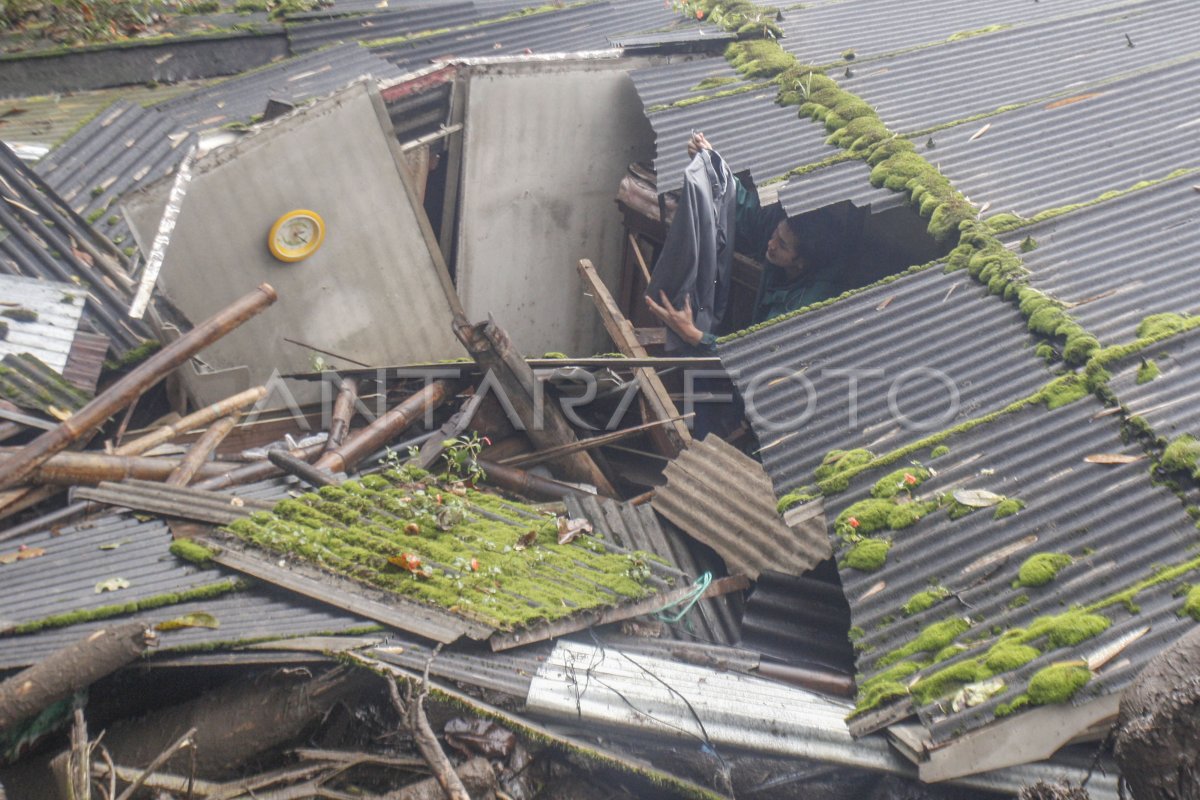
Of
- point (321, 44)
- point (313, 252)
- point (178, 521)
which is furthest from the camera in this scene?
point (321, 44)

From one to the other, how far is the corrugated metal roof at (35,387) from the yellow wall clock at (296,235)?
2.13 m

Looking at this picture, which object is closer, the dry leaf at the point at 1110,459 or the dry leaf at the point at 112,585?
the dry leaf at the point at 1110,459

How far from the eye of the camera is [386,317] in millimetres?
9422

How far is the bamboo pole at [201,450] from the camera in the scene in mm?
6508

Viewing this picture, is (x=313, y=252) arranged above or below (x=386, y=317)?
above

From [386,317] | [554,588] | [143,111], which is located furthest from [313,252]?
[554,588]

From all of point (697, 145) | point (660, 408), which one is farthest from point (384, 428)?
point (697, 145)

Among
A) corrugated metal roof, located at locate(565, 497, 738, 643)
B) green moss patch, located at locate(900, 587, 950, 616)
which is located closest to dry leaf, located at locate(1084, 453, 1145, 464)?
green moss patch, located at locate(900, 587, 950, 616)

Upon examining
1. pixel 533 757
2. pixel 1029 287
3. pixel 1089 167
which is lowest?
pixel 533 757

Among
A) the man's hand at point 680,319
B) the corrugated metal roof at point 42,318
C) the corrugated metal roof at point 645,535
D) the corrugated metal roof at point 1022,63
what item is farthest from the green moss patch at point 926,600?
the corrugated metal roof at point 42,318

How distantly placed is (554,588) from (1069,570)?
7.70 feet

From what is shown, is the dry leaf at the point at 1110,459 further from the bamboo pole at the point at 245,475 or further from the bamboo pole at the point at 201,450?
the bamboo pole at the point at 201,450

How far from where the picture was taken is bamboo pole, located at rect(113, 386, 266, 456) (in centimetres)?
687

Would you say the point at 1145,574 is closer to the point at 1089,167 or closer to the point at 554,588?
the point at 554,588
